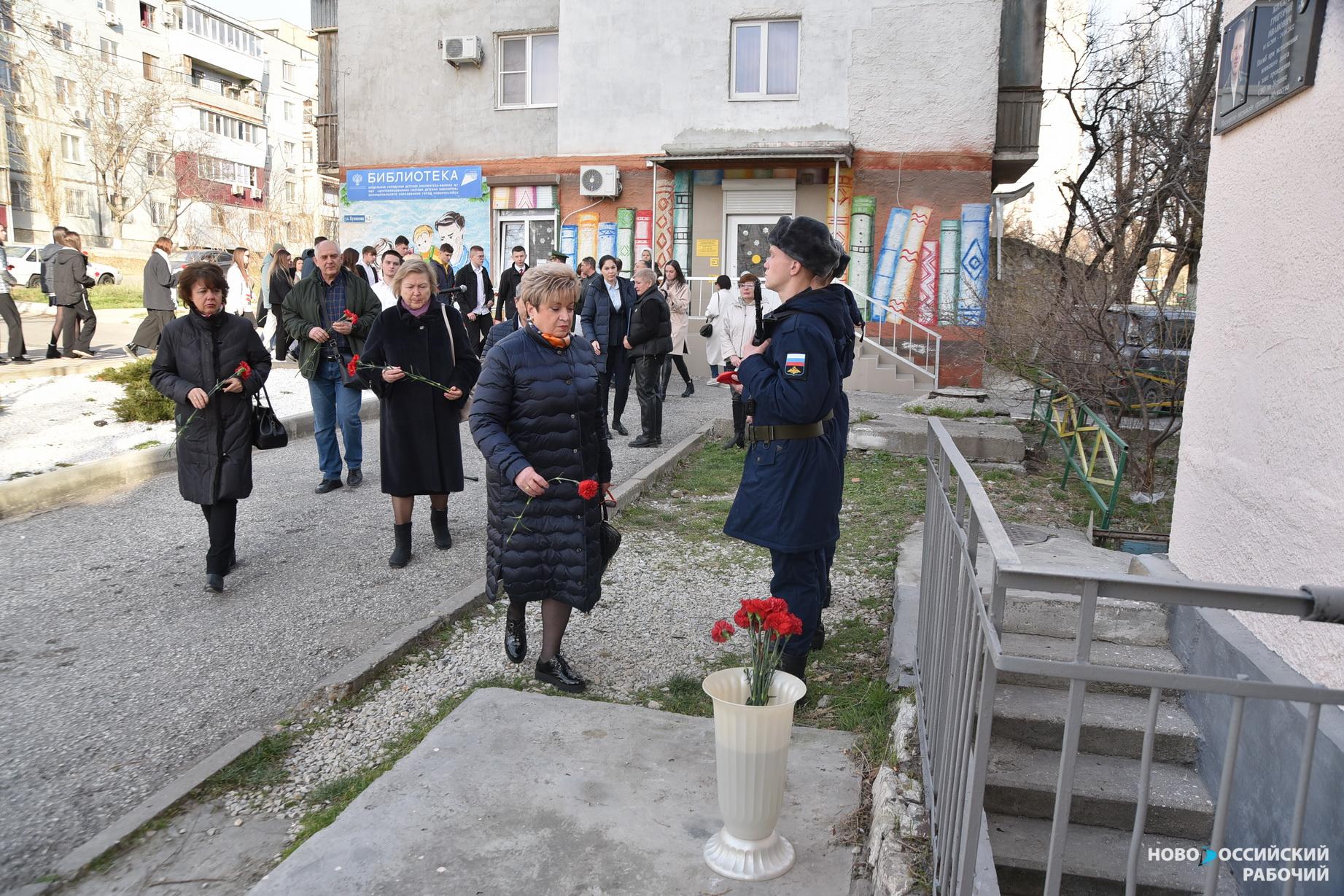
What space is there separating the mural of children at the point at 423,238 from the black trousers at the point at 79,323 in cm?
640

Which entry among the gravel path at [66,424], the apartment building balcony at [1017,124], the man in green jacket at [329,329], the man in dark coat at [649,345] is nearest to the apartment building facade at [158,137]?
the gravel path at [66,424]

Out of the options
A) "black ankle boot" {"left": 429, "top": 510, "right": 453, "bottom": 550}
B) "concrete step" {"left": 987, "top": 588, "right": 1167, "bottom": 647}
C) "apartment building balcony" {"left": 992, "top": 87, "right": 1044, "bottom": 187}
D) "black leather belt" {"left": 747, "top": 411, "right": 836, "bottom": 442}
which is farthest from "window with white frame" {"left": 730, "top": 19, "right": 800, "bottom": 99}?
"black leather belt" {"left": 747, "top": 411, "right": 836, "bottom": 442}

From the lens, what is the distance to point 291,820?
11.4 ft

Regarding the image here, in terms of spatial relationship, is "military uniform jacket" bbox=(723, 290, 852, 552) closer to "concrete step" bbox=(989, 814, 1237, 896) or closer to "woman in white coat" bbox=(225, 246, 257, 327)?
"concrete step" bbox=(989, 814, 1237, 896)

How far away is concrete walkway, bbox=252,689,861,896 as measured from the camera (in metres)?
2.91

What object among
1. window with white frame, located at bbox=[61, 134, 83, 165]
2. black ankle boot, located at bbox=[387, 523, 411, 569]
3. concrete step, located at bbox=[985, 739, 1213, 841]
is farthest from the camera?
window with white frame, located at bbox=[61, 134, 83, 165]

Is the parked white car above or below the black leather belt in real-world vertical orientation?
above

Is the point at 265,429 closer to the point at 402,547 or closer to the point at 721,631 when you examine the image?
the point at 402,547

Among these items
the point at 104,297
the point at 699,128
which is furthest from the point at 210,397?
the point at 104,297

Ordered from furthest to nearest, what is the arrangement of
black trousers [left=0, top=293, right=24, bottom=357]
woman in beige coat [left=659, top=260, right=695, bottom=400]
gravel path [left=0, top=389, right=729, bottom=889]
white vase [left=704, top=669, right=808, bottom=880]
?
black trousers [left=0, top=293, right=24, bottom=357] → woman in beige coat [left=659, top=260, right=695, bottom=400] → gravel path [left=0, top=389, right=729, bottom=889] → white vase [left=704, top=669, right=808, bottom=880]

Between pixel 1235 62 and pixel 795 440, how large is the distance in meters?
2.71

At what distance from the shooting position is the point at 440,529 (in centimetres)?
664

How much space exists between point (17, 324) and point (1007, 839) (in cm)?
1458

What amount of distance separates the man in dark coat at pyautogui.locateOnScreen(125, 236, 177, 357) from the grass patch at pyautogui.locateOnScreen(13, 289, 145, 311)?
12.2m
